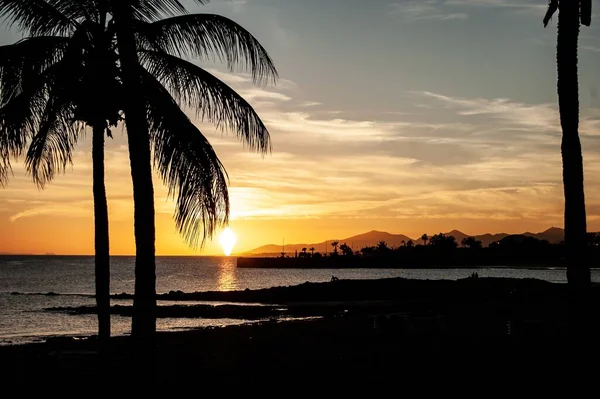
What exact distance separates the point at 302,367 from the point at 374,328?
323 inches

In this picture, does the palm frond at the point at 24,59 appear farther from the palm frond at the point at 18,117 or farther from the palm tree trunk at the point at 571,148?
the palm tree trunk at the point at 571,148

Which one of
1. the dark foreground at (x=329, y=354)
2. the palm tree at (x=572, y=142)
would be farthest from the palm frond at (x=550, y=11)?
the dark foreground at (x=329, y=354)

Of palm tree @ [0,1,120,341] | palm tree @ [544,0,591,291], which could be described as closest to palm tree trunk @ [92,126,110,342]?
palm tree @ [0,1,120,341]

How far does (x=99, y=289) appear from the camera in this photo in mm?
17906

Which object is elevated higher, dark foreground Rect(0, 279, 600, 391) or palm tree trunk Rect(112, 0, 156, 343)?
palm tree trunk Rect(112, 0, 156, 343)

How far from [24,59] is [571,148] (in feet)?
39.1

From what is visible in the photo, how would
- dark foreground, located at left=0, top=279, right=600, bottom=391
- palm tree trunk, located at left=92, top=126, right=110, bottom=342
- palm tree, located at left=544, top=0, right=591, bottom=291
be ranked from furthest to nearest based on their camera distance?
palm tree trunk, located at left=92, top=126, right=110, bottom=342, palm tree, located at left=544, top=0, right=591, bottom=291, dark foreground, located at left=0, top=279, right=600, bottom=391

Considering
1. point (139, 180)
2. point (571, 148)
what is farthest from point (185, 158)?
point (571, 148)

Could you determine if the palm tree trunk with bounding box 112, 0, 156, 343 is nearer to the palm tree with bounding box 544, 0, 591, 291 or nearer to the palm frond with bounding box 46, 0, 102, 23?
the palm frond with bounding box 46, 0, 102, 23

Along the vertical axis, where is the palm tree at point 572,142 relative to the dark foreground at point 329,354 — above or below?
above

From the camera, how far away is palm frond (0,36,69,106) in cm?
1491

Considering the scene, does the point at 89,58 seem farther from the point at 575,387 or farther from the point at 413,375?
the point at 575,387

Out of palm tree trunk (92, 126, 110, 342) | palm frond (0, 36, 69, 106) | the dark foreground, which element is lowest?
the dark foreground

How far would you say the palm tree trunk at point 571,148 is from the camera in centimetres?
1518
